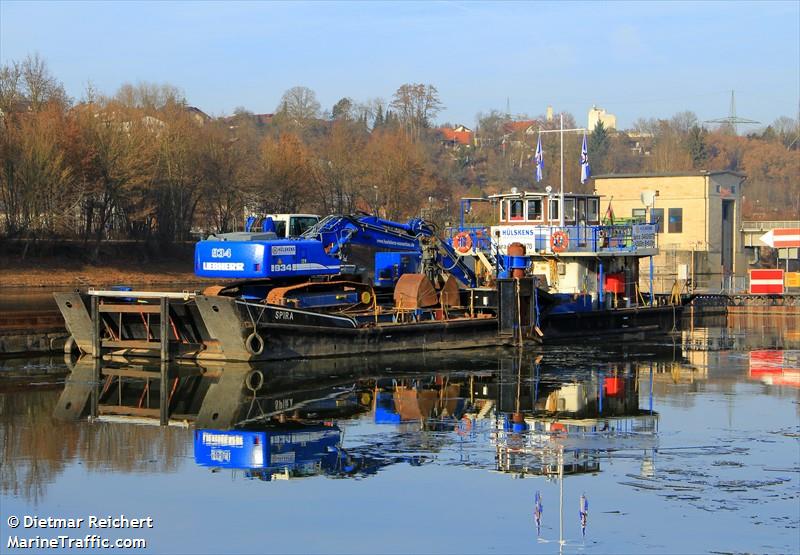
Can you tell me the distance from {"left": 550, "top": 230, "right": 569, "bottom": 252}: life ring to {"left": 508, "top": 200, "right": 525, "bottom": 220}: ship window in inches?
66.8

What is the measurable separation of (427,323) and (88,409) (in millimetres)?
11363

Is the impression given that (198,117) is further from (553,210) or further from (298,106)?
(553,210)

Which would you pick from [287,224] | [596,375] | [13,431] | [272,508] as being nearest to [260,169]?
[287,224]

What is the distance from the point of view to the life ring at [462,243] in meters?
35.7

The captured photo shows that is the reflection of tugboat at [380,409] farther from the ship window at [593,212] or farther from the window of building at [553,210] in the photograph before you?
the ship window at [593,212]

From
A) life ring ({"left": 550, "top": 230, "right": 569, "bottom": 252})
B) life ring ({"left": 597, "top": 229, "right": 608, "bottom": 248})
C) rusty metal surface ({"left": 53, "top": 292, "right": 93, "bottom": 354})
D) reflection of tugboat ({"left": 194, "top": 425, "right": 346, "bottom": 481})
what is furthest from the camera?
life ring ({"left": 597, "top": 229, "right": 608, "bottom": 248})

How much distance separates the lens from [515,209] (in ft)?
121

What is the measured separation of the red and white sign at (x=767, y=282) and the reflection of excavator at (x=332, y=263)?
18.9 m

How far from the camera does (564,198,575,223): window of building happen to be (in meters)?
36.6

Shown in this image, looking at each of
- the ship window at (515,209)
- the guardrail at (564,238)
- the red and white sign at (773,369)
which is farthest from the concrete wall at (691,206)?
the red and white sign at (773,369)

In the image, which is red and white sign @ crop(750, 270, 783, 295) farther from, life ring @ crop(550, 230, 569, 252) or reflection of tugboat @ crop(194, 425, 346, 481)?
reflection of tugboat @ crop(194, 425, 346, 481)

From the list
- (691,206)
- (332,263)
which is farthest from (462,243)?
(691,206)

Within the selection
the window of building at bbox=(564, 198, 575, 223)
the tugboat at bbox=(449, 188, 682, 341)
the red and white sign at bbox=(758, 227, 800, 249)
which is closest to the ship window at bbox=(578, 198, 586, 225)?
the tugboat at bbox=(449, 188, 682, 341)

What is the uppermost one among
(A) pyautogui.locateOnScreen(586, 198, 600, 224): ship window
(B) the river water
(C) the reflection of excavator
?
(A) pyautogui.locateOnScreen(586, 198, 600, 224): ship window
